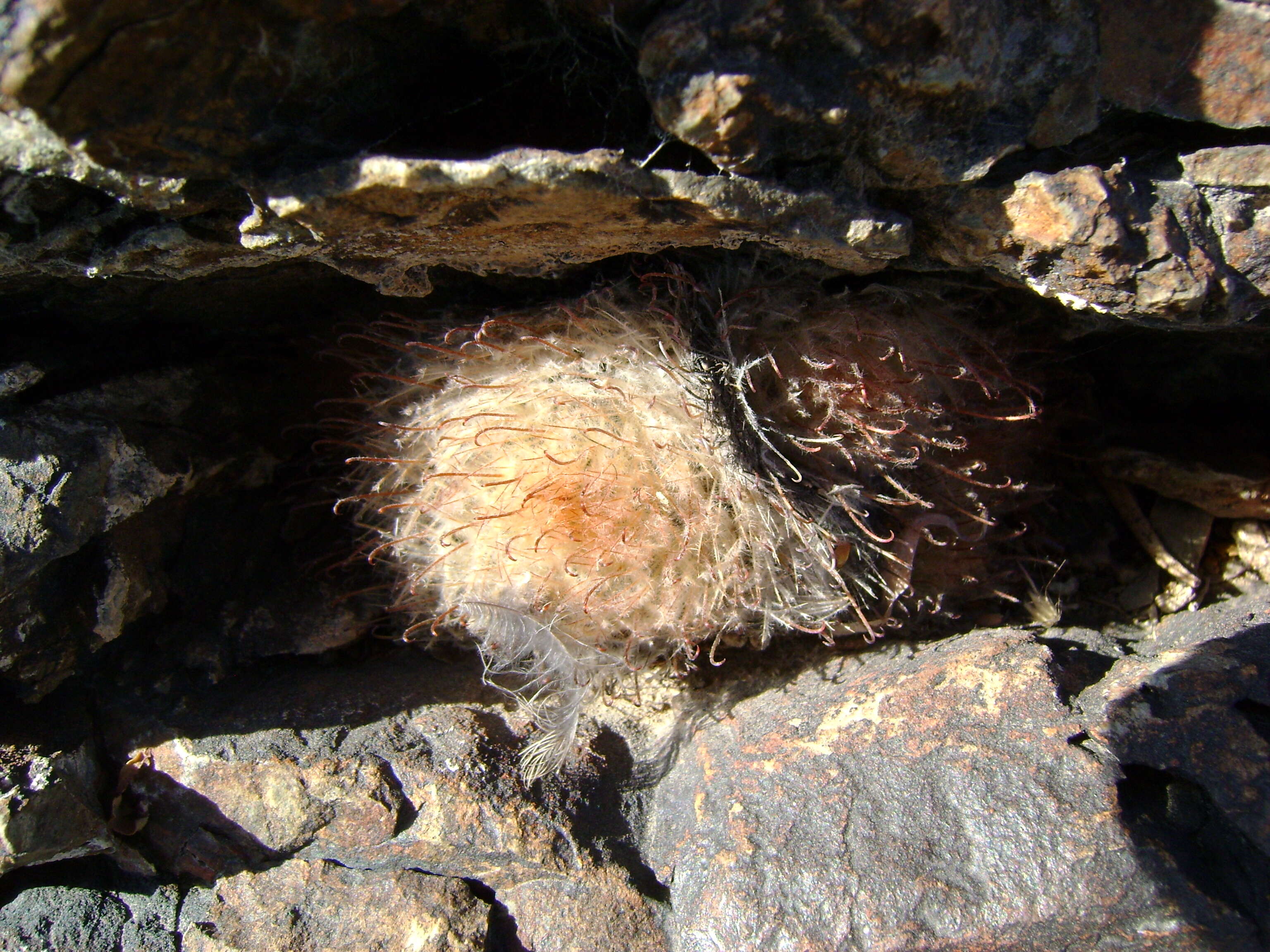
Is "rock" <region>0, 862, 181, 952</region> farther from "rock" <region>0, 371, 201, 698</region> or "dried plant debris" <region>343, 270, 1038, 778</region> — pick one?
"dried plant debris" <region>343, 270, 1038, 778</region>

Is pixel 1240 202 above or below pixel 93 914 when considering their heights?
above

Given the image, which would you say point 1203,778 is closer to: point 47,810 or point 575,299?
point 575,299

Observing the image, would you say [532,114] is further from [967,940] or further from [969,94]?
[967,940]

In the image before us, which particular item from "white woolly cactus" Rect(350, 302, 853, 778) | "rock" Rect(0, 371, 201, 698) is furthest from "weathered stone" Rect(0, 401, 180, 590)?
"white woolly cactus" Rect(350, 302, 853, 778)

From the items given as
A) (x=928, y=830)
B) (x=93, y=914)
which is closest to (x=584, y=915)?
(x=928, y=830)

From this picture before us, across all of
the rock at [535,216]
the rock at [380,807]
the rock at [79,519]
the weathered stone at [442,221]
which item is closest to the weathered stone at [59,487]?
the rock at [79,519]

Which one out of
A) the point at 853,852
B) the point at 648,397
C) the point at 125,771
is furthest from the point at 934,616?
the point at 125,771
